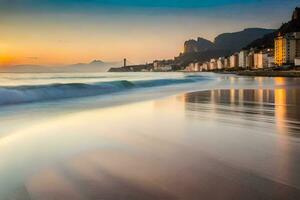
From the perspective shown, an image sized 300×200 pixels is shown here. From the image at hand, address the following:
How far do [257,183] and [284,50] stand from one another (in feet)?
459

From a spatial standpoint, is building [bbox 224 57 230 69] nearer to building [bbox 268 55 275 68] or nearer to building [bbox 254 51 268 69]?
building [bbox 254 51 268 69]

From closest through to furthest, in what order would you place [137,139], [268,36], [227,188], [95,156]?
[227,188]
[95,156]
[137,139]
[268,36]

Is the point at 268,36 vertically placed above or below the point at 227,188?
above

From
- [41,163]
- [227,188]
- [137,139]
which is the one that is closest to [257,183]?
[227,188]

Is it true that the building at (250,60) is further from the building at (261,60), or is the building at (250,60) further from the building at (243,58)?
the building at (261,60)

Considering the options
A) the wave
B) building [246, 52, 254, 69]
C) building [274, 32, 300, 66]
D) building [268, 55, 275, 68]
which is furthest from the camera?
building [246, 52, 254, 69]

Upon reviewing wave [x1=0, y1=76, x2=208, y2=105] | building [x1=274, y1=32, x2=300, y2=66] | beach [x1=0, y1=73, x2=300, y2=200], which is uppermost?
building [x1=274, y1=32, x2=300, y2=66]

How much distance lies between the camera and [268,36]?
18200cm

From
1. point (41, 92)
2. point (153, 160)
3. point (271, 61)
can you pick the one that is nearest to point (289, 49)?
point (271, 61)

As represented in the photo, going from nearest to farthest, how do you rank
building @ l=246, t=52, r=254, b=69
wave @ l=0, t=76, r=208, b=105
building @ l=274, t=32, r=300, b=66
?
wave @ l=0, t=76, r=208, b=105 < building @ l=274, t=32, r=300, b=66 < building @ l=246, t=52, r=254, b=69

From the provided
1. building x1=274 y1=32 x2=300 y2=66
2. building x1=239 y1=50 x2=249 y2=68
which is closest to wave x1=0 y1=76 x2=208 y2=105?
building x1=274 y1=32 x2=300 y2=66

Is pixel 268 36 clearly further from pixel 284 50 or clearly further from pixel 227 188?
pixel 227 188

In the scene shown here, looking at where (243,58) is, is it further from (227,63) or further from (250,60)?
(227,63)

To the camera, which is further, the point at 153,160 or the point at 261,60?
the point at 261,60
